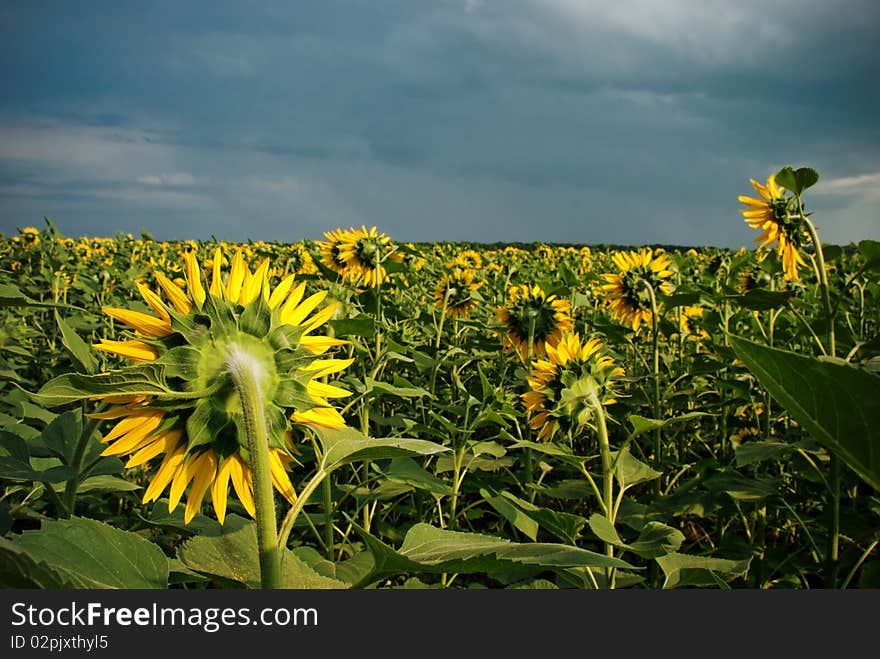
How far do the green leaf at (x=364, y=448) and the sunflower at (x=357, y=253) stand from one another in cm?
212

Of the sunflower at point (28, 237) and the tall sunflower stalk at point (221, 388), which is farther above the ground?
the sunflower at point (28, 237)

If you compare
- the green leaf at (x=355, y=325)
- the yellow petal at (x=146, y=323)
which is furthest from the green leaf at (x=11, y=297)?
the green leaf at (x=355, y=325)

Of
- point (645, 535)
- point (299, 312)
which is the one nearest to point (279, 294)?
point (299, 312)

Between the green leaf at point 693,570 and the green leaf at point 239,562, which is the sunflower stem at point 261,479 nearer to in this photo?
the green leaf at point 239,562

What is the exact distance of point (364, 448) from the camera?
0.72m

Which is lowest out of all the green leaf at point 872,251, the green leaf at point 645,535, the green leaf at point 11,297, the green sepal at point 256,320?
the green leaf at point 645,535

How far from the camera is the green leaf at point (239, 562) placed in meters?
0.72

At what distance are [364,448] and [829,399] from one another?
1.65ft

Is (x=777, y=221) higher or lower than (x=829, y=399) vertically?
higher

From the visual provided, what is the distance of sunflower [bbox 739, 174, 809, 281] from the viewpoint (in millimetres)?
2201

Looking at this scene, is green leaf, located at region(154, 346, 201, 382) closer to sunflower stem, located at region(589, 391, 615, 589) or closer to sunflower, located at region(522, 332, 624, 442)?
sunflower stem, located at region(589, 391, 615, 589)

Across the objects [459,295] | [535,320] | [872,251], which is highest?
[459,295]

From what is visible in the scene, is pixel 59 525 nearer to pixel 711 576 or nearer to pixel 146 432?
pixel 146 432

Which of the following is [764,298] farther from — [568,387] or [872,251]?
[568,387]
